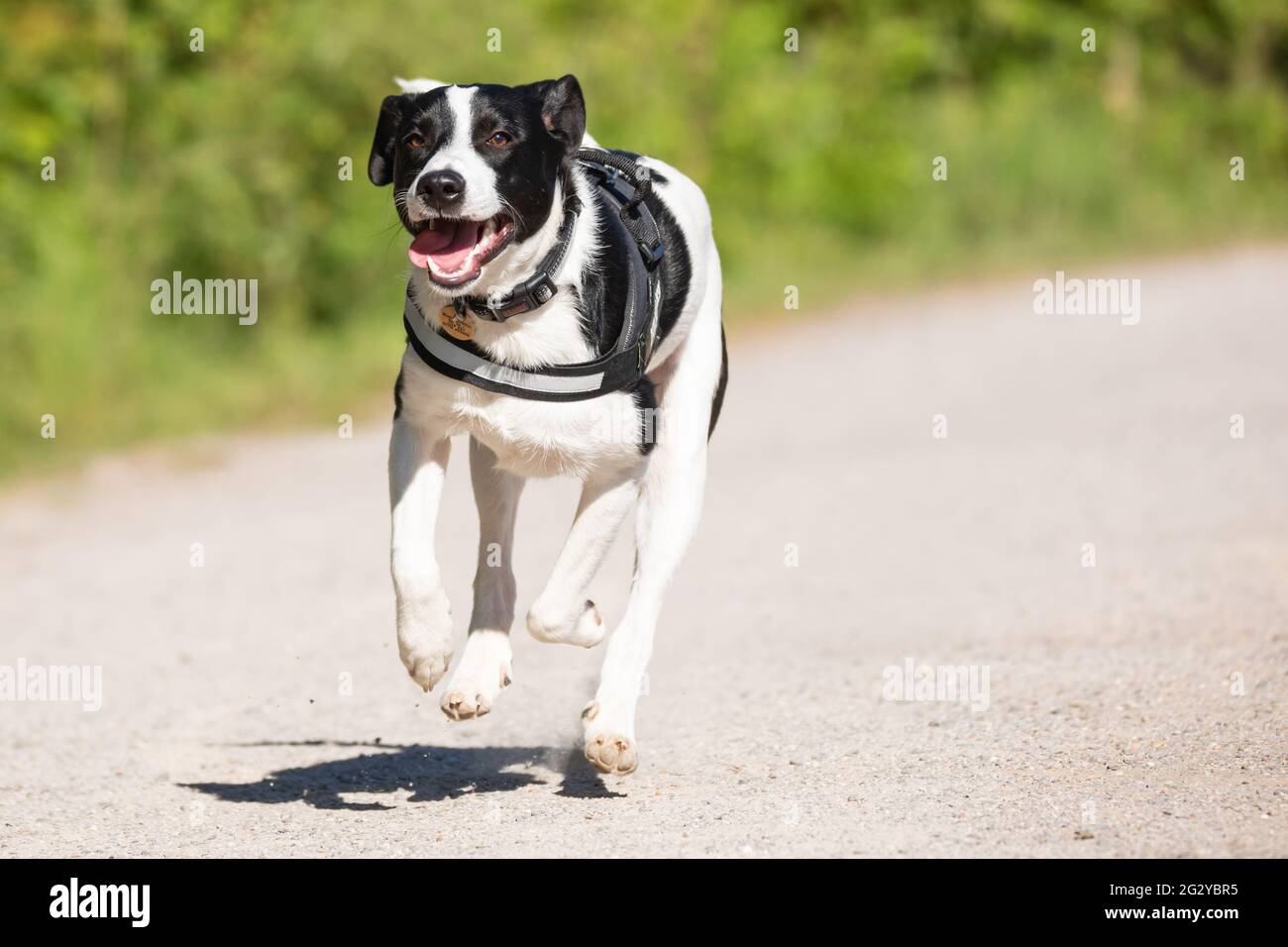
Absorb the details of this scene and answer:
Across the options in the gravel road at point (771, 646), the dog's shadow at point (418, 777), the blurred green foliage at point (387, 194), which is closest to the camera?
the gravel road at point (771, 646)

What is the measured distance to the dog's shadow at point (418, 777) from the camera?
17.2 feet

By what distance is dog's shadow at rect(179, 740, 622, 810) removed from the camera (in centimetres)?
523

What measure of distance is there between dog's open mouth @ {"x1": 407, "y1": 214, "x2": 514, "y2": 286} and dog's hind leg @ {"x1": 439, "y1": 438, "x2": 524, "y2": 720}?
33.3 inches

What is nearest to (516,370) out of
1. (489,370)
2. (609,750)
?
(489,370)

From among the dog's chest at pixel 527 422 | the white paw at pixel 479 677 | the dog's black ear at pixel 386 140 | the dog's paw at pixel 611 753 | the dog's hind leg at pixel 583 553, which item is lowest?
the dog's paw at pixel 611 753

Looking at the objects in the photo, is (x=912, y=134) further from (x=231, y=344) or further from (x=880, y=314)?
(x=231, y=344)

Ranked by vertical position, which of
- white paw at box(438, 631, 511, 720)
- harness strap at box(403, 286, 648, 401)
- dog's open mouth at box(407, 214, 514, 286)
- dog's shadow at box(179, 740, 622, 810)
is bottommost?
dog's shadow at box(179, 740, 622, 810)

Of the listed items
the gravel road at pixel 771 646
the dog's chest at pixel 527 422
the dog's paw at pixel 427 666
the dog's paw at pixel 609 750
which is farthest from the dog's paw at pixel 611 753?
the dog's chest at pixel 527 422

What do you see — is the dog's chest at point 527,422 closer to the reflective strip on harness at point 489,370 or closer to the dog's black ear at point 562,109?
the reflective strip on harness at point 489,370

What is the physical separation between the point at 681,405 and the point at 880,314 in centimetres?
1155

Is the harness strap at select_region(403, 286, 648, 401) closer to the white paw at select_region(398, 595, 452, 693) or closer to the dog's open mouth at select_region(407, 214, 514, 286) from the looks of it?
the dog's open mouth at select_region(407, 214, 514, 286)

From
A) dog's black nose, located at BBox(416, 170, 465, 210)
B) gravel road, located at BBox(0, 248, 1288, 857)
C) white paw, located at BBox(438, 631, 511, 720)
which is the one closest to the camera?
dog's black nose, located at BBox(416, 170, 465, 210)

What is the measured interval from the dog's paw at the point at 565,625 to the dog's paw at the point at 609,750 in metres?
0.31

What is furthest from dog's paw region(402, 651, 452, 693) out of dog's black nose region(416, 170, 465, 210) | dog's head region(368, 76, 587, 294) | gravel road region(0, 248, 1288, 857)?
dog's black nose region(416, 170, 465, 210)
